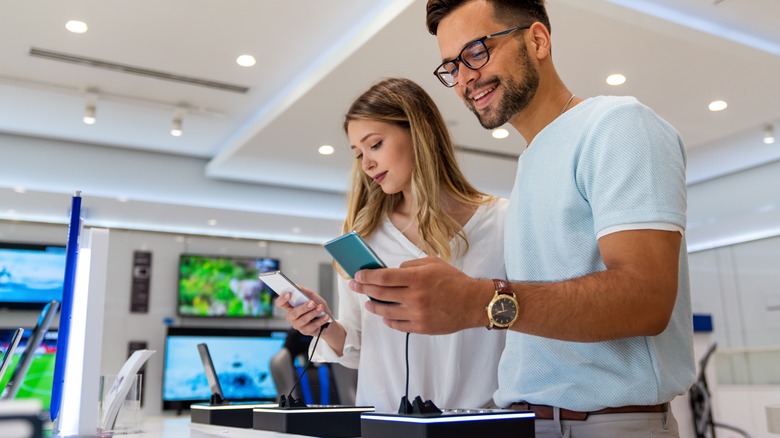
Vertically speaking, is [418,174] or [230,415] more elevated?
[418,174]

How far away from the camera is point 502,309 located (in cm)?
94

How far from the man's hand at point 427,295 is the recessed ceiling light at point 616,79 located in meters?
3.99

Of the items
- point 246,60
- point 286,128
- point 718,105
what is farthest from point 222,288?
point 718,105

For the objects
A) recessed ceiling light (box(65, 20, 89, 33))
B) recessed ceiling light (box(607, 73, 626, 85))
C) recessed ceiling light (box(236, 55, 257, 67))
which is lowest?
recessed ceiling light (box(607, 73, 626, 85))

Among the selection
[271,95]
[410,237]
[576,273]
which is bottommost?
[576,273]

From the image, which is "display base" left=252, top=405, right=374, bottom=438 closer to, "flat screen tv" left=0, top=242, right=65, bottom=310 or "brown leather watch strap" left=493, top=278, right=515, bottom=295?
"brown leather watch strap" left=493, top=278, right=515, bottom=295

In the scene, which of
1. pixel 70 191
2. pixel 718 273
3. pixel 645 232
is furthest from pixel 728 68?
pixel 70 191

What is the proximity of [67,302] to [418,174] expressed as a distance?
851 mm

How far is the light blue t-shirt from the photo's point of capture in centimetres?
100

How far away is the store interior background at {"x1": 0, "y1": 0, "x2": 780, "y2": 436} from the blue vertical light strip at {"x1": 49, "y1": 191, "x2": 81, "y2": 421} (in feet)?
5.44

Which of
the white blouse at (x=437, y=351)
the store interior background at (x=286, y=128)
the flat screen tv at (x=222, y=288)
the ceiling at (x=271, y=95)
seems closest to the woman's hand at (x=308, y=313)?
the white blouse at (x=437, y=351)

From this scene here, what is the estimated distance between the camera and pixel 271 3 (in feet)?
13.0

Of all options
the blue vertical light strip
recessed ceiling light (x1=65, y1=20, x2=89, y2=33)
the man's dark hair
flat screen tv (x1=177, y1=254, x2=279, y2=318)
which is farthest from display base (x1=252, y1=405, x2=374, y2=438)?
flat screen tv (x1=177, y1=254, x2=279, y2=318)

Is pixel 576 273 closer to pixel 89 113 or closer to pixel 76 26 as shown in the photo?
pixel 76 26
